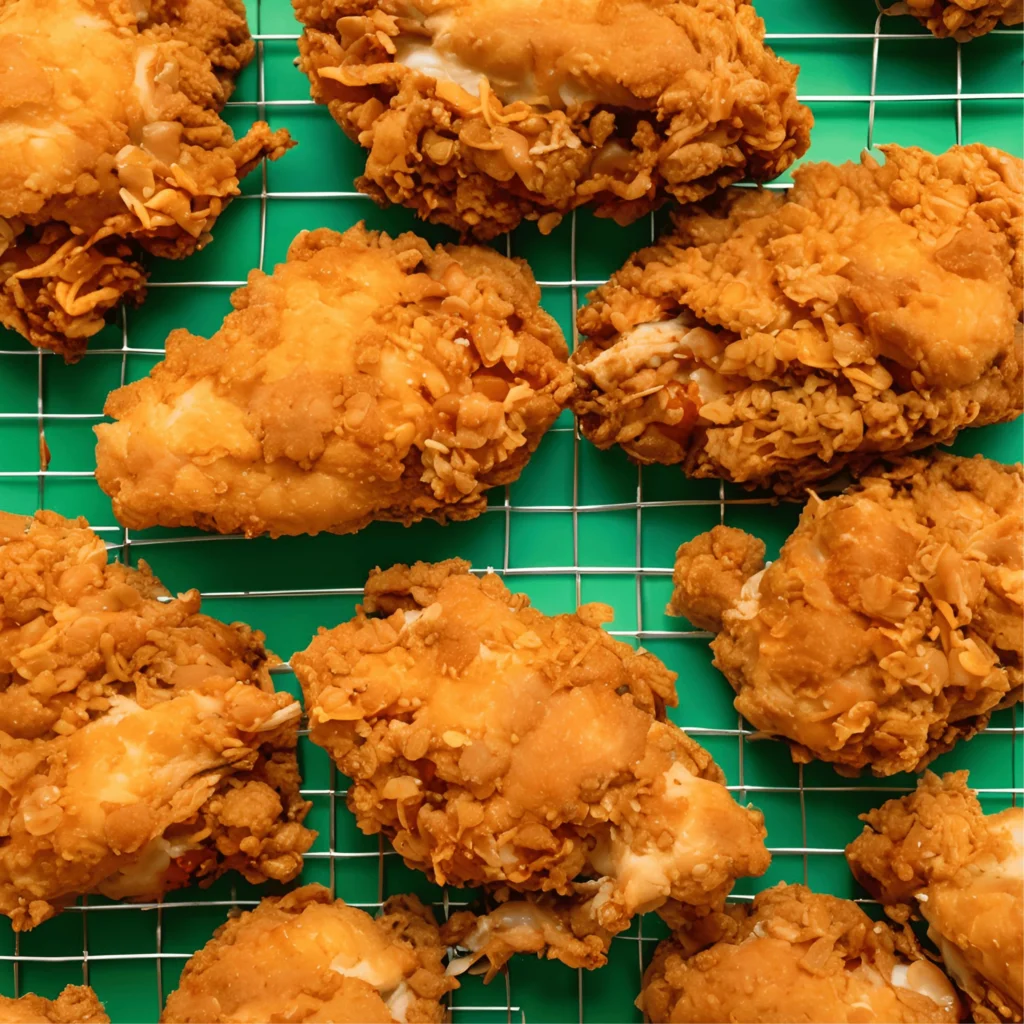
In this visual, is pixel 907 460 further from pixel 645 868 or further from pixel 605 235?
pixel 645 868

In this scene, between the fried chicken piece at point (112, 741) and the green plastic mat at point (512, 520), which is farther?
the green plastic mat at point (512, 520)

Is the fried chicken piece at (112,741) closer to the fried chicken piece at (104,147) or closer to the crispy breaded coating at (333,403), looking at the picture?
the crispy breaded coating at (333,403)

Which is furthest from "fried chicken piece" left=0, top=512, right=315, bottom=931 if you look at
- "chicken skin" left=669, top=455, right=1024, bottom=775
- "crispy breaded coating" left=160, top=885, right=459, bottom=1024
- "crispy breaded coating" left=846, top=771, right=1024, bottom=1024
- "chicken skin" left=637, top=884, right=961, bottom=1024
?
"crispy breaded coating" left=846, top=771, right=1024, bottom=1024

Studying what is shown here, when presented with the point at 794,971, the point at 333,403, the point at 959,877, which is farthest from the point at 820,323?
the point at 794,971

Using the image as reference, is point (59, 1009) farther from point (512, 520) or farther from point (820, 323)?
point (820, 323)

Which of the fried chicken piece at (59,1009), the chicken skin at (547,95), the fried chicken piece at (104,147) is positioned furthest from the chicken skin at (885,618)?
the fried chicken piece at (59,1009)

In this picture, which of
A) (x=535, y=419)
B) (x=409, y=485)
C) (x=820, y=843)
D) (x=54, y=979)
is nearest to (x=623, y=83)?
(x=535, y=419)
